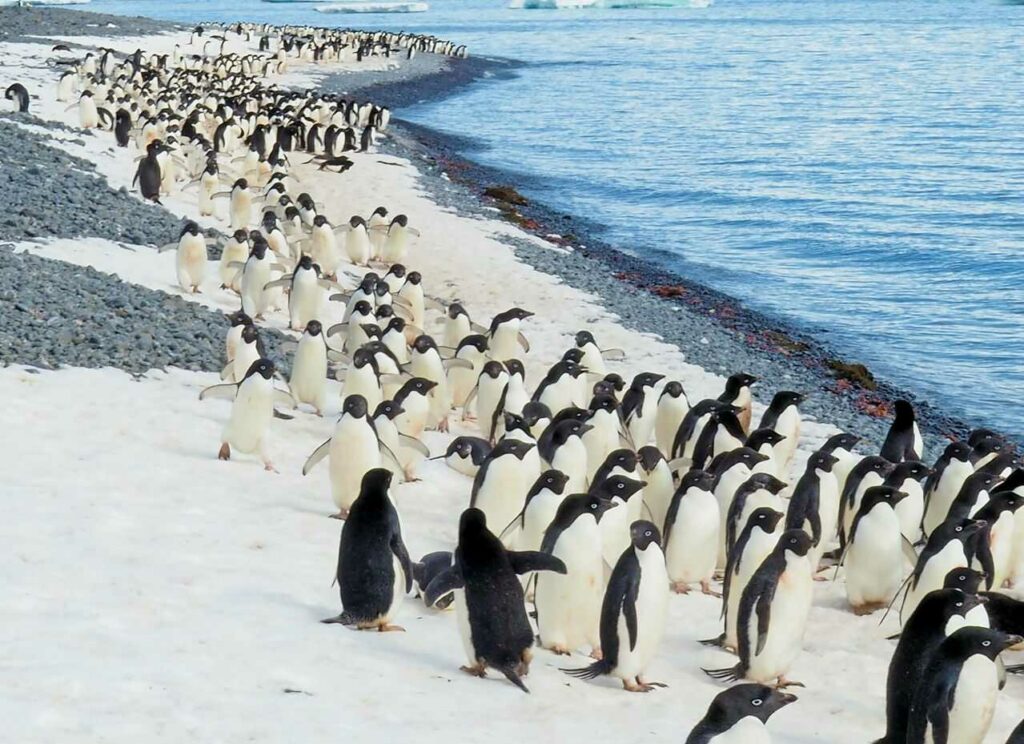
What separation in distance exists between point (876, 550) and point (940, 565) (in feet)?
2.47

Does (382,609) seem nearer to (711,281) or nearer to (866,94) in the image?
(711,281)

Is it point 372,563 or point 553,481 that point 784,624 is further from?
point 372,563

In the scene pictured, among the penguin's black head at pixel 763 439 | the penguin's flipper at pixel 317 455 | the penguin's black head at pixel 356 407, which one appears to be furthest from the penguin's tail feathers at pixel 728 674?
the penguin's flipper at pixel 317 455

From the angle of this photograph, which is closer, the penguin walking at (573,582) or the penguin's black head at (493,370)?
the penguin walking at (573,582)

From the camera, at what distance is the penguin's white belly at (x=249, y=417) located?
29.4 feet

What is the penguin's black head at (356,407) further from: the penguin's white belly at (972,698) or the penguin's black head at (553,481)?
the penguin's white belly at (972,698)

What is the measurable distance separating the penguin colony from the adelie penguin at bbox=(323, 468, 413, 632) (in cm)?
1

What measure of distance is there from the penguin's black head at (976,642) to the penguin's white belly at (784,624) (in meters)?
1.12

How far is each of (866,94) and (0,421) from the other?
166ft

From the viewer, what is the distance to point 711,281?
22781mm

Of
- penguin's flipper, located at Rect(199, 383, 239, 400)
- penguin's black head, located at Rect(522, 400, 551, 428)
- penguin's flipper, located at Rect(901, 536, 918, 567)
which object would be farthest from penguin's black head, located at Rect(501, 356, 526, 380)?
penguin's flipper, located at Rect(901, 536, 918, 567)

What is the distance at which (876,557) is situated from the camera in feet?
25.3

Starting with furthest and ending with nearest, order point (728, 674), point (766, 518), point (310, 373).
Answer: point (310, 373)
point (766, 518)
point (728, 674)

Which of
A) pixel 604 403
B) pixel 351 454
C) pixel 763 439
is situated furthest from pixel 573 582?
pixel 604 403
